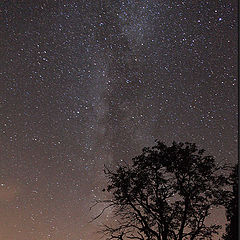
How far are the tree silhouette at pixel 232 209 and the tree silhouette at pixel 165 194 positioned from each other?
0.07 m

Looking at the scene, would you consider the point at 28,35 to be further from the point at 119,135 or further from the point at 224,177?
the point at 224,177

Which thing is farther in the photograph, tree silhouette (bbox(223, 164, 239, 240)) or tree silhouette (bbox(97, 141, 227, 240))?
tree silhouette (bbox(97, 141, 227, 240))

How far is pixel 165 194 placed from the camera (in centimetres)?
274

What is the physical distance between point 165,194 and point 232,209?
550 mm

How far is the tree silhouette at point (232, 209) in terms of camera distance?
229 centimetres

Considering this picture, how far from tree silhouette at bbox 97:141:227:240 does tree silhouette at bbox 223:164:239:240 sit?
0.24ft

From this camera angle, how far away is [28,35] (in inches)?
A: 104

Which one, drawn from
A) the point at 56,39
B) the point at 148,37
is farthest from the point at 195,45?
the point at 56,39

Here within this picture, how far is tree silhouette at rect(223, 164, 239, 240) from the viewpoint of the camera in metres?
2.29

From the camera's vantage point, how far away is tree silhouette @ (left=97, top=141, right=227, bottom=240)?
2609mm

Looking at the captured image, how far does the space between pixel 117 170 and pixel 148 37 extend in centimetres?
119

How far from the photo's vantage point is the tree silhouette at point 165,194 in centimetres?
261

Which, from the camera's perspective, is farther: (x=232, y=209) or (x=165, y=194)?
(x=165, y=194)

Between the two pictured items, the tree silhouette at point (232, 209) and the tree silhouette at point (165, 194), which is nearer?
the tree silhouette at point (232, 209)
